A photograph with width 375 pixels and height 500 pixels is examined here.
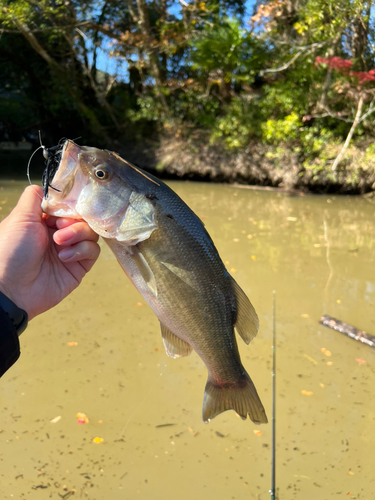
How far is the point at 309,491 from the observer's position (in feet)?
8.14

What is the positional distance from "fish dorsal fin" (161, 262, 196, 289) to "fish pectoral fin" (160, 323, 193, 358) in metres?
0.27

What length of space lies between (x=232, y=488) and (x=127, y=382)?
1217mm

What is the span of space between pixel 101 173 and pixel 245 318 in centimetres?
87

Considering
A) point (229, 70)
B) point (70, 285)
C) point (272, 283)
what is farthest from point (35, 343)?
point (229, 70)

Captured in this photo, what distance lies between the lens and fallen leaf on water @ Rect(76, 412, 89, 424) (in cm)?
291

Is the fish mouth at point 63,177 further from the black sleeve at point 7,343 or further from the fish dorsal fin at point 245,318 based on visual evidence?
the fish dorsal fin at point 245,318

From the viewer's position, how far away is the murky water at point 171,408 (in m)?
2.52

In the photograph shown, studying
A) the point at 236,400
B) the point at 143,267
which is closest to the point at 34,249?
the point at 143,267

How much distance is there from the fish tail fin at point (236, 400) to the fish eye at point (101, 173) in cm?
102

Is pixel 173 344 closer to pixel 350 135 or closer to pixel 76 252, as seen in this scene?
pixel 76 252

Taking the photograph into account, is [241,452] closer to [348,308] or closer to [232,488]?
[232,488]

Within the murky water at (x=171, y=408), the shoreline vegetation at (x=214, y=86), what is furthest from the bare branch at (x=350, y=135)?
the murky water at (x=171, y=408)

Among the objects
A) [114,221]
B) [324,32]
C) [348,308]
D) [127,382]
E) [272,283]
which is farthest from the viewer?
[324,32]

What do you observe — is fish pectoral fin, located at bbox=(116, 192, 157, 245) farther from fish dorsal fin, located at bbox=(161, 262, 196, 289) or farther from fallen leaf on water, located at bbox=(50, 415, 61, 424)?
fallen leaf on water, located at bbox=(50, 415, 61, 424)
